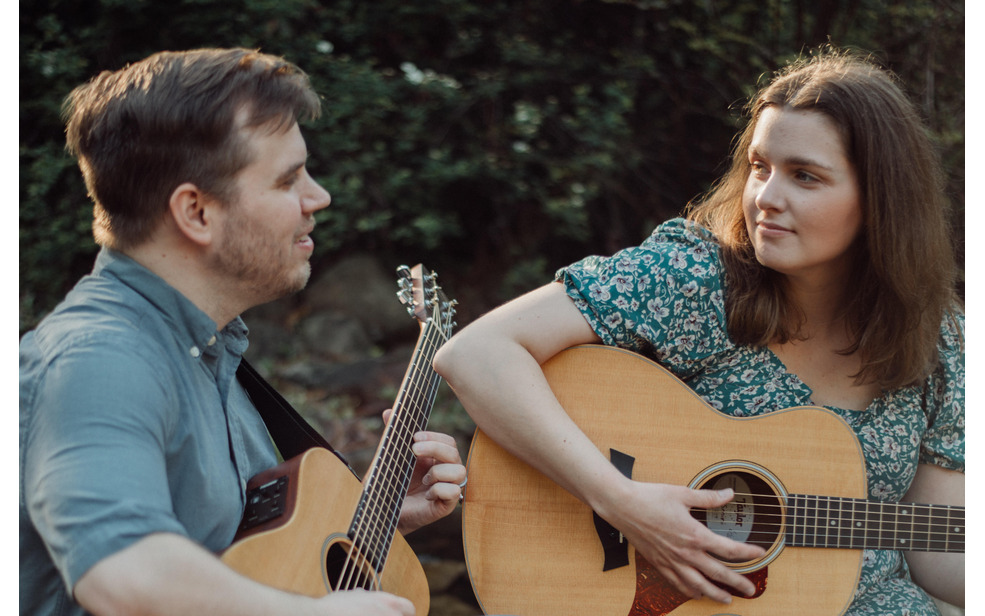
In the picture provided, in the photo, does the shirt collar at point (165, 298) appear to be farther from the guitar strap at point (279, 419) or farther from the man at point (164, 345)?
the guitar strap at point (279, 419)

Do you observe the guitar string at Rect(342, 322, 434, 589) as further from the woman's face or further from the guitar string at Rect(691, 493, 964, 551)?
the woman's face

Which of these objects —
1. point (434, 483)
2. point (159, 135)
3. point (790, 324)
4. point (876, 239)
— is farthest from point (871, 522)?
point (159, 135)

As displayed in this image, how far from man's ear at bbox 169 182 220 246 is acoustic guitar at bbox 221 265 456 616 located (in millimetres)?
439

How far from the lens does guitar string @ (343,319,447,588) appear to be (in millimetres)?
1517

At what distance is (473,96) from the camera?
4.25 m

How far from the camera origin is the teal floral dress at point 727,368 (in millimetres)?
1870

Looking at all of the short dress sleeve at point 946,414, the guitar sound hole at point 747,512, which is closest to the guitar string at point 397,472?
the guitar sound hole at point 747,512

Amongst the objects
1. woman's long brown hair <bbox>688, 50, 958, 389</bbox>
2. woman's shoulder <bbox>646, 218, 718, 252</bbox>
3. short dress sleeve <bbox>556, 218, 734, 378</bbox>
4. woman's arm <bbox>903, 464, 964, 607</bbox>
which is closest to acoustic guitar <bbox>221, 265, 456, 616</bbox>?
short dress sleeve <bbox>556, 218, 734, 378</bbox>

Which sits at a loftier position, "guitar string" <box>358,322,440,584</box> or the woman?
the woman

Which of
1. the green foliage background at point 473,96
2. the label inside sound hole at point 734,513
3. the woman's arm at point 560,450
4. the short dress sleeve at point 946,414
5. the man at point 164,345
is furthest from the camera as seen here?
the green foliage background at point 473,96

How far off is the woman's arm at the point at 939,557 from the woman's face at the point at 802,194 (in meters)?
0.63

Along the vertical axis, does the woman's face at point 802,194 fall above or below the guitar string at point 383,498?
above

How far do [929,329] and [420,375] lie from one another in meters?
1.25

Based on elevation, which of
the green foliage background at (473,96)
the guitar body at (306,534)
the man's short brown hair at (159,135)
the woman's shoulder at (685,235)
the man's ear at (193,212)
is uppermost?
the man's short brown hair at (159,135)
